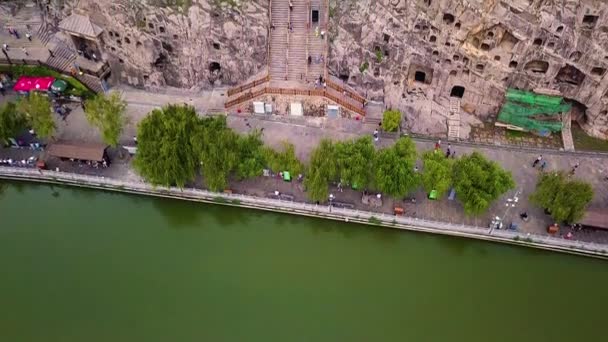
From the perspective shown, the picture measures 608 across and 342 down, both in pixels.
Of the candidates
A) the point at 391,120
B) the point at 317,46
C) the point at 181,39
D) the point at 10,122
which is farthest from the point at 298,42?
the point at 10,122

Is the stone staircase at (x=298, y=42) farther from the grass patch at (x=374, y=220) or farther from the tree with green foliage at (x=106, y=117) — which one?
the tree with green foliage at (x=106, y=117)

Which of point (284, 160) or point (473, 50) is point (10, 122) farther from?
point (473, 50)

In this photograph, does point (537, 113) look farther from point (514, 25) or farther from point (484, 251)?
point (484, 251)

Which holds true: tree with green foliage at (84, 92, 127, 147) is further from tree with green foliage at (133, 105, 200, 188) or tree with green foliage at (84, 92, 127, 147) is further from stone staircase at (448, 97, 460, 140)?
stone staircase at (448, 97, 460, 140)

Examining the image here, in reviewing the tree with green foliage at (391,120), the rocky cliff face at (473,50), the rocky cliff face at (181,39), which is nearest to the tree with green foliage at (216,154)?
the rocky cliff face at (181,39)

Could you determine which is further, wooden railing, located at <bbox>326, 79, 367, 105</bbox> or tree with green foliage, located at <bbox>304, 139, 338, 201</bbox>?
wooden railing, located at <bbox>326, 79, 367, 105</bbox>

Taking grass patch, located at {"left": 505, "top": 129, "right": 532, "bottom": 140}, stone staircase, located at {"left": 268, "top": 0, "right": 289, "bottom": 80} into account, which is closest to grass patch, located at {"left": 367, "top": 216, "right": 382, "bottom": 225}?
grass patch, located at {"left": 505, "top": 129, "right": 532, "bottom": 140}
